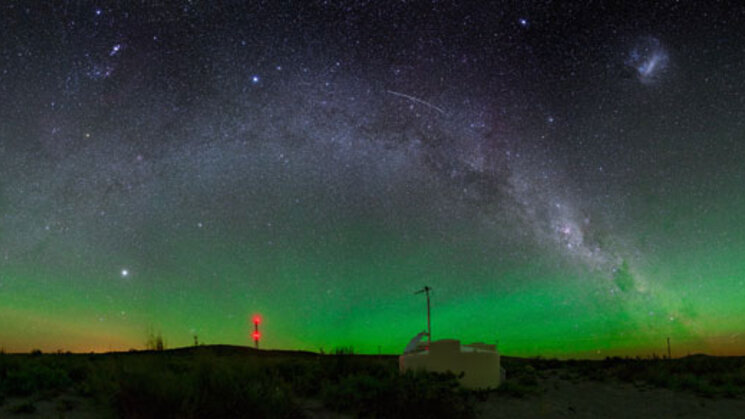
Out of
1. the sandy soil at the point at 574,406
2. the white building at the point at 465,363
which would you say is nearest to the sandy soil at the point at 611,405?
the sandy soil at the point at 574,406

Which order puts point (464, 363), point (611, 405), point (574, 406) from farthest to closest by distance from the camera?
point (464, 363) → point (611, 405) → point (574, 406)

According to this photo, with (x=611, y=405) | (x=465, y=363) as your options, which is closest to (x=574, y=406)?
(x=611, y=405)

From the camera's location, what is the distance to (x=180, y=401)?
784 cm

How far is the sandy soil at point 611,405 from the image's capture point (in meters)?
12.5

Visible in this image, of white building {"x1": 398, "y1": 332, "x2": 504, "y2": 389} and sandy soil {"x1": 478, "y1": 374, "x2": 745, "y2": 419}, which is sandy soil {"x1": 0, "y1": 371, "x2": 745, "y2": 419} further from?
white building {"x1": 398, "y1": 332, "x2": 504, "y2": 389}

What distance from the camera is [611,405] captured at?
14555 mm

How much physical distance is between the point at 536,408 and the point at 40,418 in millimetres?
10997

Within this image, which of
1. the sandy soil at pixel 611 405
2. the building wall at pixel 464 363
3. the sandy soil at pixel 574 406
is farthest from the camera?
the building wall at pixel 464 363

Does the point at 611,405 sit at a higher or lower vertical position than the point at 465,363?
lower

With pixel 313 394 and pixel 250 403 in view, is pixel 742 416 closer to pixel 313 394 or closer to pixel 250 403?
pixel 313 394

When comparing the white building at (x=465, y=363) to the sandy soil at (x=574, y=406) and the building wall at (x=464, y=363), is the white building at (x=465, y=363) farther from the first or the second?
the sandy soil at (x=574, y=406)

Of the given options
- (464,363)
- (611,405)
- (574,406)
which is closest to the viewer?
(574,406)

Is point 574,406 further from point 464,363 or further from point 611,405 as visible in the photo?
point 464,363

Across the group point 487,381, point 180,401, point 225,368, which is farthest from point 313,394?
point 487,381
